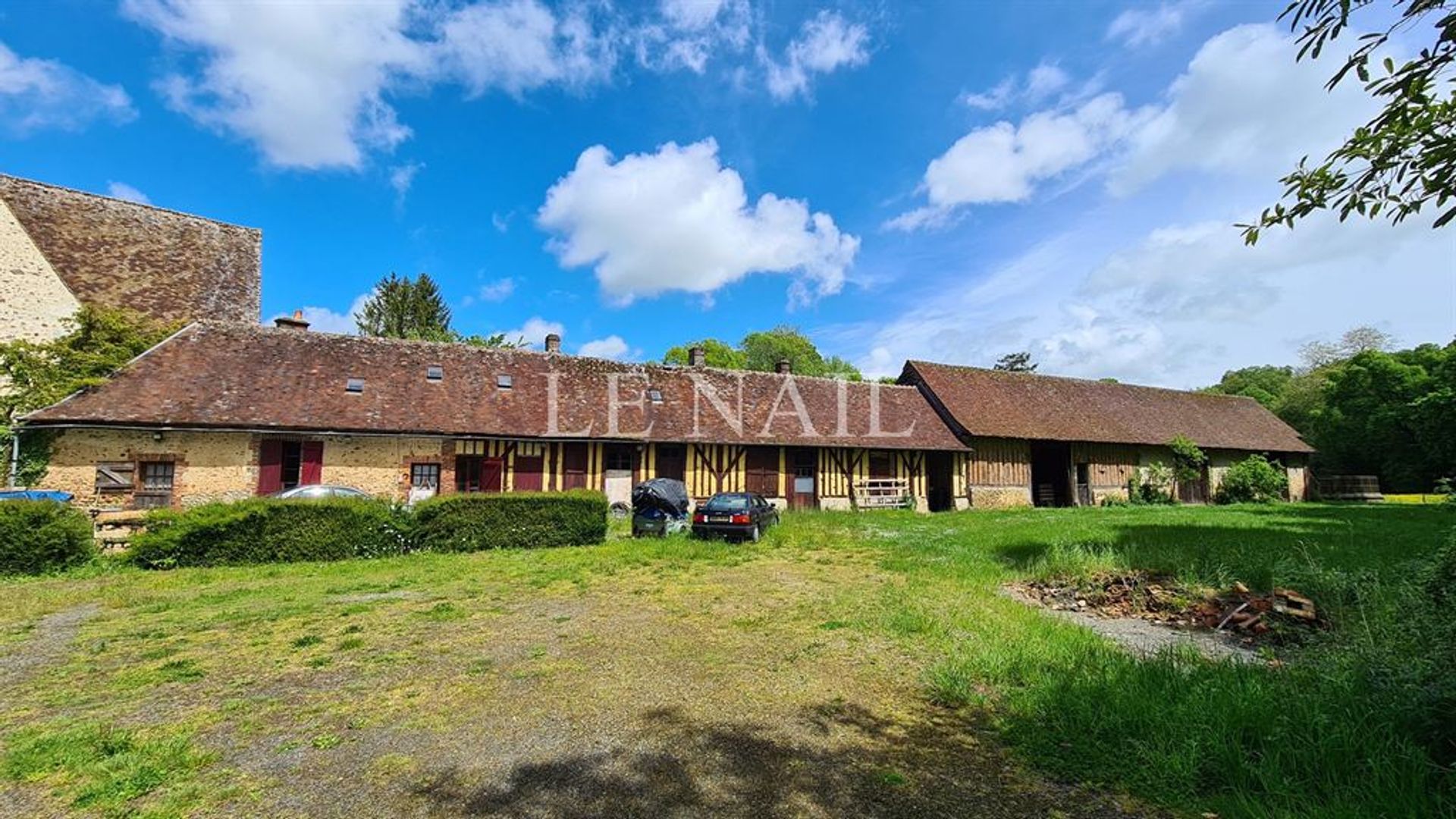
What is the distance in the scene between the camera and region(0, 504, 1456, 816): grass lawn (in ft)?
10.3

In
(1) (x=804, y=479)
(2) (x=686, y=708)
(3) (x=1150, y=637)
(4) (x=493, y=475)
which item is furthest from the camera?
(1) (x=804, y=479)

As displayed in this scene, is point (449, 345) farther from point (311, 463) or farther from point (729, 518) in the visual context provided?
point (729, 518)

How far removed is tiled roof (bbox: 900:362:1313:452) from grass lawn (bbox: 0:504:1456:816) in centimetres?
1578

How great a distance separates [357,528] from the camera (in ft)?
36.0

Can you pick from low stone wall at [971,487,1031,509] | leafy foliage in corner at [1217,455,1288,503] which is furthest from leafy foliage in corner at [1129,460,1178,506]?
low stone wall at [971,487,1031,509]

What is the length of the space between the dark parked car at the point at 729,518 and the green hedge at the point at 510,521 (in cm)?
211

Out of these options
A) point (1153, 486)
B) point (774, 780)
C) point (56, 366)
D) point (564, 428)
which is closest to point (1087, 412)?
point (1153, 486)

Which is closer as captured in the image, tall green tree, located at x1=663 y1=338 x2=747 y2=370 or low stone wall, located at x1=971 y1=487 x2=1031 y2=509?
low stone wall, located at x1=971 y1=487 x2=1031 y2=509

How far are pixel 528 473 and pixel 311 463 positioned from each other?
17.0 ft

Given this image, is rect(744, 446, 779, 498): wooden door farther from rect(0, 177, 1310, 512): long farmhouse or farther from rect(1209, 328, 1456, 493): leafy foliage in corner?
rect(1209, 328, 1456, 493): leafy foliage in corner

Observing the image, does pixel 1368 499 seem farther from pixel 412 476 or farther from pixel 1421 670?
pixel 412 476

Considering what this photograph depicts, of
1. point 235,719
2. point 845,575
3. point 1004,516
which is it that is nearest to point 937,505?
point 1004,516

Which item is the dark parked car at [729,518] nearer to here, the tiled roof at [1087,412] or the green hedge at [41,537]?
the green hedge at [41,537]

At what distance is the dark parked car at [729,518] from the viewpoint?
13.1 meters
